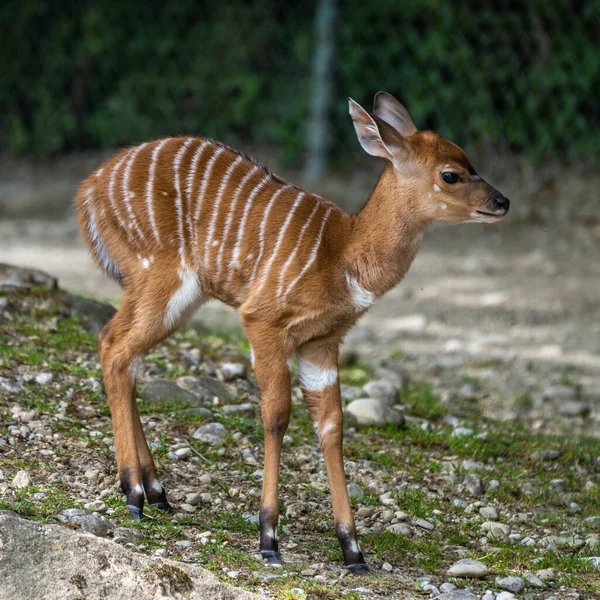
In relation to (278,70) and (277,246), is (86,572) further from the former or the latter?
(278,70)

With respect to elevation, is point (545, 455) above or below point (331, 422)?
below

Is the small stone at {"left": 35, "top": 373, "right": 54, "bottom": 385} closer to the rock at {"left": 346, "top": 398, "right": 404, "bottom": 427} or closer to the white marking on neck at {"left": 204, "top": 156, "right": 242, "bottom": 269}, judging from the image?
the white marking on neck at {"left": 204, "top": 156, "right": 242, "bottom": 269}

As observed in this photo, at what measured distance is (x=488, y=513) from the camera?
4.25 metres

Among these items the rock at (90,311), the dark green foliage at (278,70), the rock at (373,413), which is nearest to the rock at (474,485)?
the rock at (373,413)

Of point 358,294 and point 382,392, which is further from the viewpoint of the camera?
point 382,392

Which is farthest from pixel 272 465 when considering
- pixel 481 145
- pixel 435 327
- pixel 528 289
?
pixel 481 145

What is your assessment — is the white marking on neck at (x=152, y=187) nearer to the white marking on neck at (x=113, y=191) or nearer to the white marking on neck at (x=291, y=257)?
the white marking on neck at (x=113, y=191)

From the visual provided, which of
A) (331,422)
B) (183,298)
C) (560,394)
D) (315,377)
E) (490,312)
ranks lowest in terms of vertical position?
(490,312)

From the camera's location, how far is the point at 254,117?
1040 cm

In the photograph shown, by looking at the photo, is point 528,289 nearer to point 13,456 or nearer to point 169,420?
point 169,420

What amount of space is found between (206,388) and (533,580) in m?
1.89

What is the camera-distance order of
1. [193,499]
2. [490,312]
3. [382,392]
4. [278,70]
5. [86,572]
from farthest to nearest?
1. [278,70]
2. [490,312]
3. [382,392]
4. [193,499]
5. [86,572]

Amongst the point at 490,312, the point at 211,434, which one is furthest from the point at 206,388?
the point at 490,312

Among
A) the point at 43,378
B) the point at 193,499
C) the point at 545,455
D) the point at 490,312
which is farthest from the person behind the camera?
the point at 490,312
